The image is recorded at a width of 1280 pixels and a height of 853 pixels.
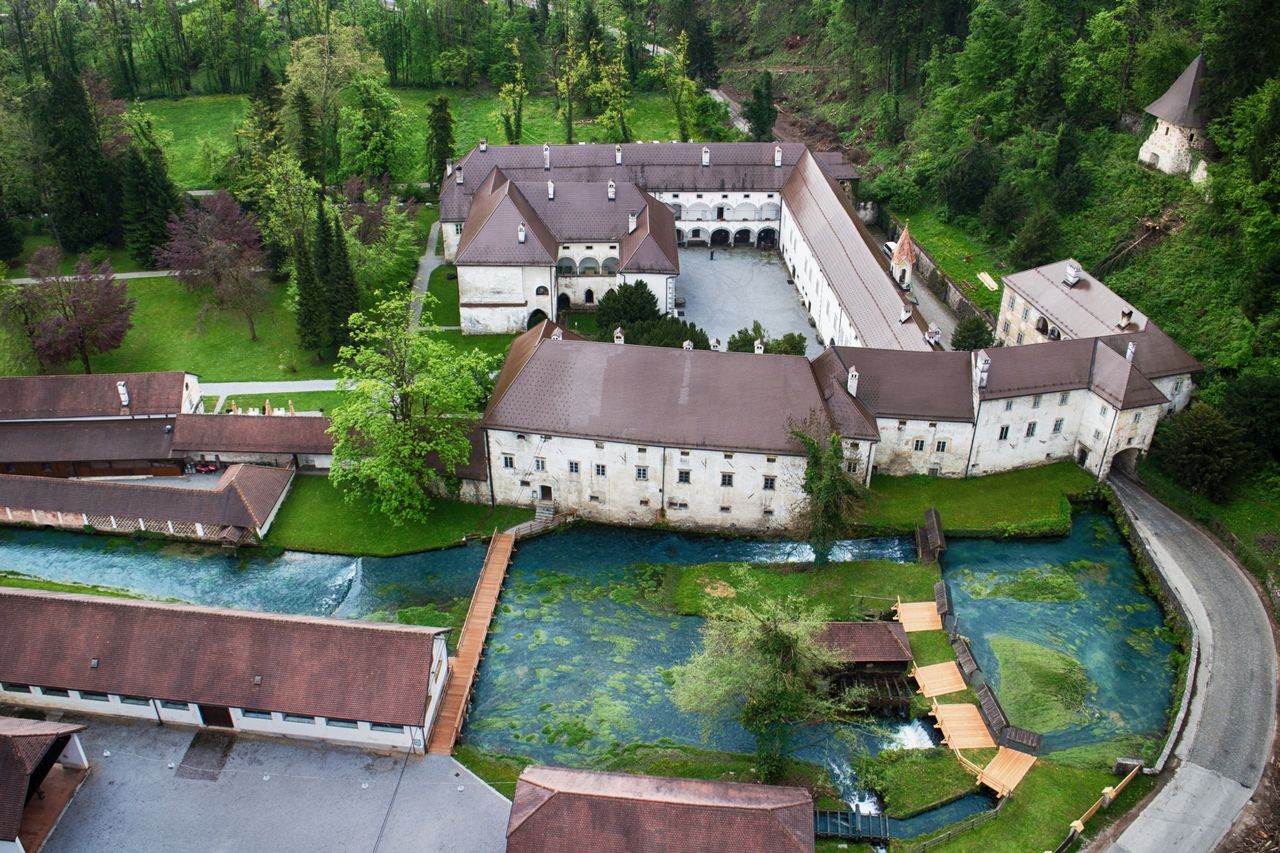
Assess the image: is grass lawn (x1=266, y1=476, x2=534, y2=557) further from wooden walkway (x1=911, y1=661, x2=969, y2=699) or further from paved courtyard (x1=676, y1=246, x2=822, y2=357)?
paved courtyard (x1=676, y1=246, x2=822, y2=357)

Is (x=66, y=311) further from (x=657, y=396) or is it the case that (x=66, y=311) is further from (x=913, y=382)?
(x=913, y=382)

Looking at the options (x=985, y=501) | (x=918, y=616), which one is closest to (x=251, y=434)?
(x=918, y=616)

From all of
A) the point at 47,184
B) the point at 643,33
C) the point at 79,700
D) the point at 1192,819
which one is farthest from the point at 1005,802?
the point at 643,33

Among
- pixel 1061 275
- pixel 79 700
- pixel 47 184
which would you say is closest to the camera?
pixel 79 700

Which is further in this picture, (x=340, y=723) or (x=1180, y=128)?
(x=1180, y=128)

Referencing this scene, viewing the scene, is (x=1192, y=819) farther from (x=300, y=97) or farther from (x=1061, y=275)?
(x=300, y=97)

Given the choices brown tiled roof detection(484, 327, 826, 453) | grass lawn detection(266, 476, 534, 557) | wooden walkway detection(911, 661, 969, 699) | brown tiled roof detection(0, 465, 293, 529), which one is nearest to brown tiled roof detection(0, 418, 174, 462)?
brown tiled roof detection(0, 465, 293, 529)

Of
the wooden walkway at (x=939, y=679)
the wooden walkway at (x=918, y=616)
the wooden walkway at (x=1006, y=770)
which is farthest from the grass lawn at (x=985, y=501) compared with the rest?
the wooden walkway at (x=1006, y=770)
